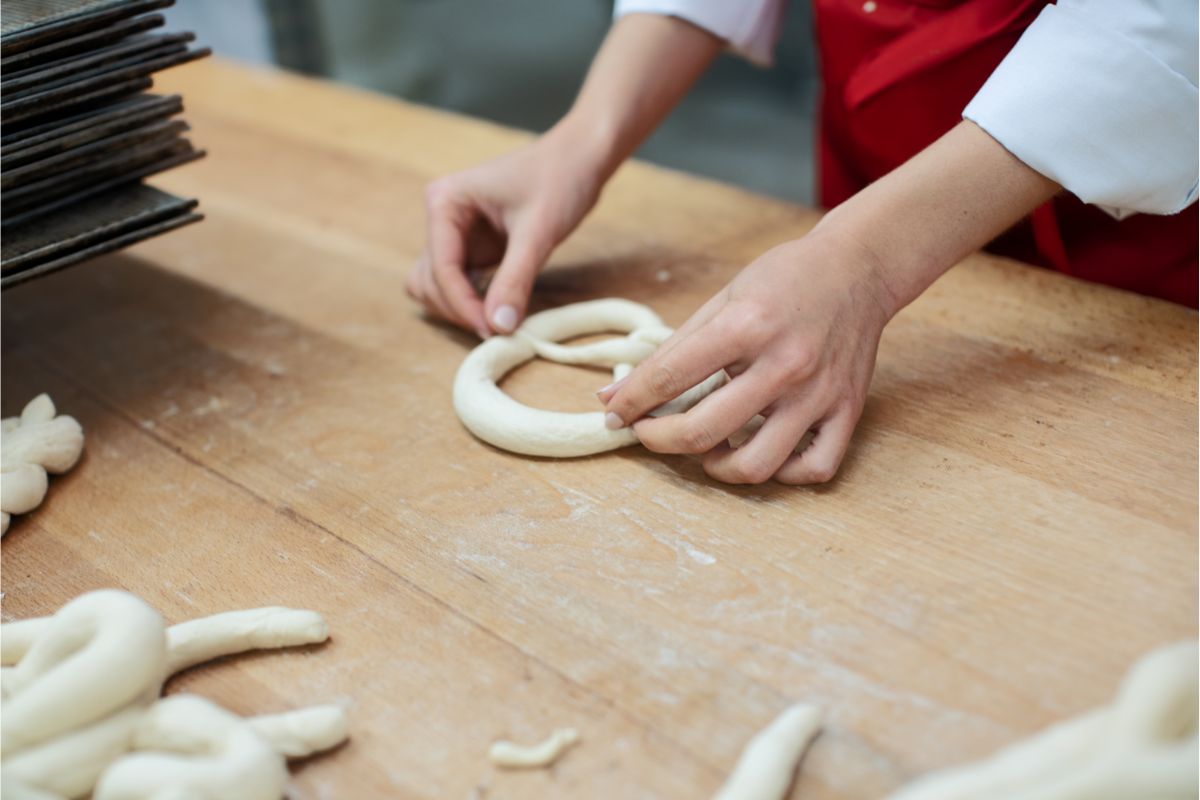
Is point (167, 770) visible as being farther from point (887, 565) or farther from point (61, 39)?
point (61, 39)

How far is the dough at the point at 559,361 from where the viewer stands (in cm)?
107

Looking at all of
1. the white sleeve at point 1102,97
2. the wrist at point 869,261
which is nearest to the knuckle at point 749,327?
the wrist at point 869,261

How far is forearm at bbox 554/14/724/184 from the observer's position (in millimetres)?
1414

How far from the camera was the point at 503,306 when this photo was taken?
4.19 feet

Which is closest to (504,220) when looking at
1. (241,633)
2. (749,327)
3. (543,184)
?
(543,184)

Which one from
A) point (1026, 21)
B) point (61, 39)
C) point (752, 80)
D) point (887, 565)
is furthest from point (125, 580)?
point (752, 80)

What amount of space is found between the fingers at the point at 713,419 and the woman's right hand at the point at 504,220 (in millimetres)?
352

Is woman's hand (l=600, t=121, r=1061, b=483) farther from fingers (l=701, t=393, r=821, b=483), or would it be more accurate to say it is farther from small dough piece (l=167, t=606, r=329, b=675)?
small dough piece (l=167, t=606, r=329, b=675)

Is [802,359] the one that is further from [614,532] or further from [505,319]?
[505,319]

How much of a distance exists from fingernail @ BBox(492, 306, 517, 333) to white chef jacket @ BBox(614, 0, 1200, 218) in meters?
0.59

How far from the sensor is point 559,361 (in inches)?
50.1

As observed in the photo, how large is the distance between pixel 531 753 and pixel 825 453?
422mm

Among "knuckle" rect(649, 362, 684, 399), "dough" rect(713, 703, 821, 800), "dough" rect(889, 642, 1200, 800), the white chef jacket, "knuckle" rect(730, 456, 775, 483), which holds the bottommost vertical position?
"dough" rect(713, 703, 821, 800)

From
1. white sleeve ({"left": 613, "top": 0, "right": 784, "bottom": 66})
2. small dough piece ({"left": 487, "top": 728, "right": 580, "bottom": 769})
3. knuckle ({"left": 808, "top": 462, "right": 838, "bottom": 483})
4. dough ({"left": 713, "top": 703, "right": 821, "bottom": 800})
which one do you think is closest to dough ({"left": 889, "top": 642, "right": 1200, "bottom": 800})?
dough ({"left": 713, "top": 703, "right": 821, "bottom": 800})
